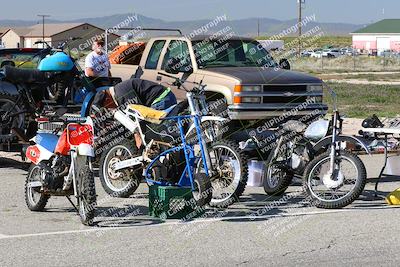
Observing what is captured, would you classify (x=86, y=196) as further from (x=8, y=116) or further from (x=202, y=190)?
(x=8, y=116)

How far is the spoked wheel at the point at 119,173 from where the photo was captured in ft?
32.9

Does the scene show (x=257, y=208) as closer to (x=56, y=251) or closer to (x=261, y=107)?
(x=56, y=251)

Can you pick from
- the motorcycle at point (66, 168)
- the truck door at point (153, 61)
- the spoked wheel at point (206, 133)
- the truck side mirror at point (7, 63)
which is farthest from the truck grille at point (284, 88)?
the motorcycle at point (66, 168)

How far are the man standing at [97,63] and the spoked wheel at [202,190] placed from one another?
20.8 ft

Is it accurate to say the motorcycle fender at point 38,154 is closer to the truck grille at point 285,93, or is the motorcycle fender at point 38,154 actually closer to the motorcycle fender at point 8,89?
the motorcycle fender at point 8,89

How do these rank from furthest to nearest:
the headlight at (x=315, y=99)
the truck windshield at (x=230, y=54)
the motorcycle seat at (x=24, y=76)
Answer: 1. the truck windshield at (x=230, y=54)
2. the headlight at (x=315, y=99)
3. the motorcycle seat at (x=24, y=76)

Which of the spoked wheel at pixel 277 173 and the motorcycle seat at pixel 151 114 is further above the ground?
the motorcycle seat at pixel 151 114

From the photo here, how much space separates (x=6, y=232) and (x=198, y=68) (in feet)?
23.5

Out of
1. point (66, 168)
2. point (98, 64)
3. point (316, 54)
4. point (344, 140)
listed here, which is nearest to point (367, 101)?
point (98, 64)

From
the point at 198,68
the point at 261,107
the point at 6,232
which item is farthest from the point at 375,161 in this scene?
the point at 6,232

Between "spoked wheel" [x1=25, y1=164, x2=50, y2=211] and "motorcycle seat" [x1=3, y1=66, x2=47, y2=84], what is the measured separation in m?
3.74

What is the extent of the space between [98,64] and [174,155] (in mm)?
6126

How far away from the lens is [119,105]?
426 inches

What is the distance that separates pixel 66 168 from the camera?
29.0ft
